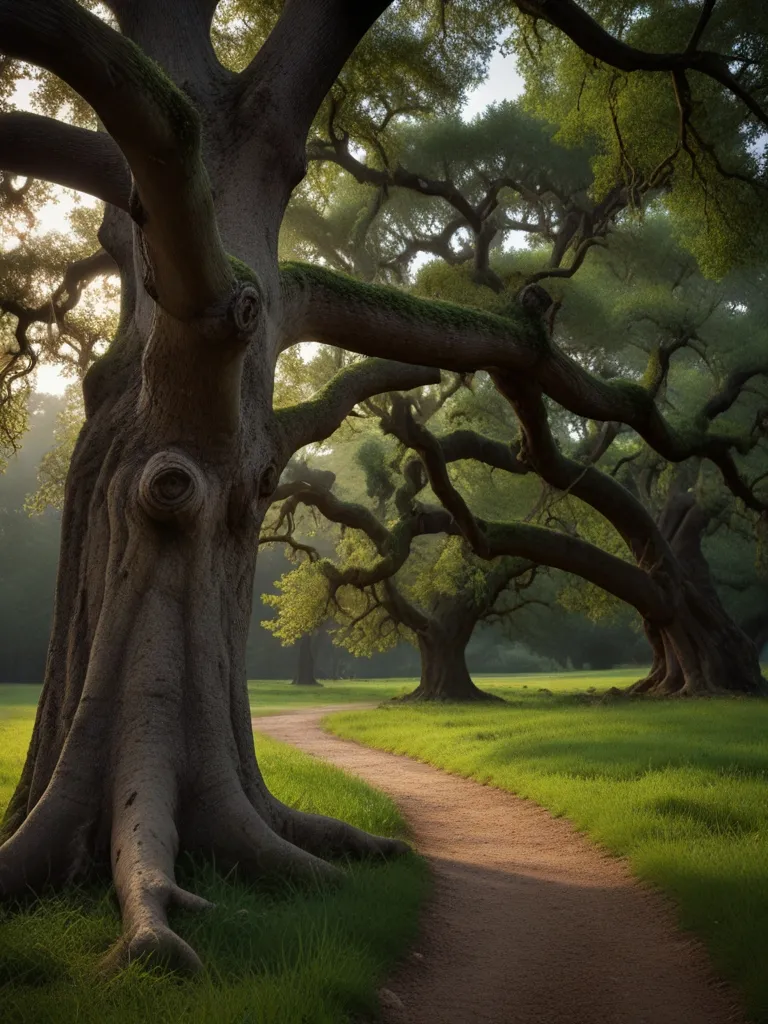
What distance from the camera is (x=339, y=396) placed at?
303 inches

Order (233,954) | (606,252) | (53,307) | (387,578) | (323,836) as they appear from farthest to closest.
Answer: (606,252), (387,578), (53,307), (323,836), (233,954)

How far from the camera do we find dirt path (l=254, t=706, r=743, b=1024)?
3652 millimetres

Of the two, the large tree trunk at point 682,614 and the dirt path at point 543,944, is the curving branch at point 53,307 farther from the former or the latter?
the large tree trunk at point 682,614

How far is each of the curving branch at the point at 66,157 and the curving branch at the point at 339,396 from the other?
209cm

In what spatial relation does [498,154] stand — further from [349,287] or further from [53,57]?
[53,57]

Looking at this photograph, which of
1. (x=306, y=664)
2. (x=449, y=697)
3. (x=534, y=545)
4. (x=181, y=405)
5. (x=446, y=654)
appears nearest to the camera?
(x=181, y=405)

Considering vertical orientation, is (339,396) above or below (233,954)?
above

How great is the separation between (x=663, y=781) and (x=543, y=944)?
13.0ft

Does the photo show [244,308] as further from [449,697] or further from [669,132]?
[449,697]

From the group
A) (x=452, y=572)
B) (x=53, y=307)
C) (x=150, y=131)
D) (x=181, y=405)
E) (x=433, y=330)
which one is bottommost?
(x=181, y=405)

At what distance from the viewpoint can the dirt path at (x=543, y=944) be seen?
3.65m

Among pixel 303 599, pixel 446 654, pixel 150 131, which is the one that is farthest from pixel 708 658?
pixel 150 131

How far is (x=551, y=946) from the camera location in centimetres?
445

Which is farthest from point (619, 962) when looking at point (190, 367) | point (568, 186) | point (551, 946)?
point (568, 186)
